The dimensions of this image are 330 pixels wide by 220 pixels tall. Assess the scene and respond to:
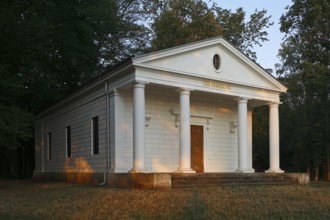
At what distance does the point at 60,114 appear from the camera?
2634cm

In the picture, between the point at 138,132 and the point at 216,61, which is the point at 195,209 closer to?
the point at 138,132

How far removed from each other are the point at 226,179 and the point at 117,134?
5.06m

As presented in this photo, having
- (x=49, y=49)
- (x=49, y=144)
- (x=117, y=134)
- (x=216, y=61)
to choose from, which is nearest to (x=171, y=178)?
(x=117, y=134)

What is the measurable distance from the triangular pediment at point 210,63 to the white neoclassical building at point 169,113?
0.14 feet

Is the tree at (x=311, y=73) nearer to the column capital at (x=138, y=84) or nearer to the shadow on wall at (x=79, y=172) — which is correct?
the column capital at (x=138, y=84)

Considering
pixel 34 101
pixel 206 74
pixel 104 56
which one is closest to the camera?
pixel 206 74

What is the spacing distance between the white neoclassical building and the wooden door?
52 mm

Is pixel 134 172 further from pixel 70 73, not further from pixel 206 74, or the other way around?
pixel 70 73

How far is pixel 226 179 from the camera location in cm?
1791

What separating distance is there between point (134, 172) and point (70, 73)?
19.4 metres

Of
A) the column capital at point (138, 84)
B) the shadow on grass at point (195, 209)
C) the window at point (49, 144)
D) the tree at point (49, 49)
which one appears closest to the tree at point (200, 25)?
the tree at point (49, 49)

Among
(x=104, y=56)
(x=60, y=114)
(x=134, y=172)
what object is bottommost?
(x=134, y=172)

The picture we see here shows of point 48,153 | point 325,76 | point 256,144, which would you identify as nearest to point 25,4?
point 48,153

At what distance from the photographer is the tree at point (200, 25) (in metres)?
36.2
